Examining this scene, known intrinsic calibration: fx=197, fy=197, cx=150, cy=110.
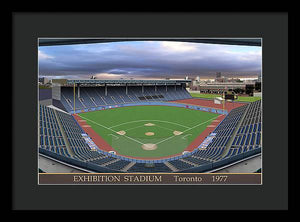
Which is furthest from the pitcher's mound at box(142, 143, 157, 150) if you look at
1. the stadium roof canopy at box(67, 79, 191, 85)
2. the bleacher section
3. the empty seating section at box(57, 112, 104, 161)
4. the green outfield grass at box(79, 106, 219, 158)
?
the stadium roof canopy at box(67, 79, 191, 85)

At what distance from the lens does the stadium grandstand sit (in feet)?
26.9

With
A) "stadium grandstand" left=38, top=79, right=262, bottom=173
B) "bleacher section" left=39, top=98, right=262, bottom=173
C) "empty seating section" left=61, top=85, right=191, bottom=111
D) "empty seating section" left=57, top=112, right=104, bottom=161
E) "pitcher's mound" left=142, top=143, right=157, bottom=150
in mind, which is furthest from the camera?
"empty seating section" left=61, top=85, right=191, bottom=111

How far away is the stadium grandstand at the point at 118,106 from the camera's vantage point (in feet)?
26.9

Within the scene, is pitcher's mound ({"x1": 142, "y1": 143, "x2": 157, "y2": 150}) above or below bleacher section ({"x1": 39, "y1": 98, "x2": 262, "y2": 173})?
below

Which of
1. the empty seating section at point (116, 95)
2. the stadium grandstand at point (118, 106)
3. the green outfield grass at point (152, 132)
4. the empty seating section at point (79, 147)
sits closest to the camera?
the stadium grandstand at point (118, 106)

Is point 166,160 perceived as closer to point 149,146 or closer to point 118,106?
point 149,146

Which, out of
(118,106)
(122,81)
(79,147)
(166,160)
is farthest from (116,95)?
(166,160)

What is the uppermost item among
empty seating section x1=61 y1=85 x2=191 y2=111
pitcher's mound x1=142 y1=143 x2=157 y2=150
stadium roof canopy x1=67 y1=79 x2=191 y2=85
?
stadium roof canopy x1=67 y1=79 x2=191 y2=85

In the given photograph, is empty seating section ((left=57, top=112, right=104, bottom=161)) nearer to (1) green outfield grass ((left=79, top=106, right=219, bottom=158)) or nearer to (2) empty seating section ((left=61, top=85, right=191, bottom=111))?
(1) green outfield grass ((left=79, top=106, right=219, bottom=158))

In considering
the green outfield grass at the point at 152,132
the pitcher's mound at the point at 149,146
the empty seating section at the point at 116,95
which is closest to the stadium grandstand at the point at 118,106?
the empty seating section at the point at 116,95

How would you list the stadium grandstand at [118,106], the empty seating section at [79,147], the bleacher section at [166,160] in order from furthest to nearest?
the empty seating section at [79,147]
the bleacher section at [166,160]
the stadium grandstand at [118,106]

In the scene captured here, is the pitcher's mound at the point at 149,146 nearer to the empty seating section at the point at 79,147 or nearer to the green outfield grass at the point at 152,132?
the green outfield grass at the point at 152,132

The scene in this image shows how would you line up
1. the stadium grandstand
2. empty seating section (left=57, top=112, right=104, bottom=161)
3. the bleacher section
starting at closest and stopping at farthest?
the stadium grandstand < the bleacher section < empty seating section (left=57, top=112, right=104, bottom=161)

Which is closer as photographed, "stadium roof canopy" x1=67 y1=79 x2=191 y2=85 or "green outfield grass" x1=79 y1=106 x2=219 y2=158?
"green outfield grass" x1=79 y1=106 x2=219 y2=158
